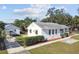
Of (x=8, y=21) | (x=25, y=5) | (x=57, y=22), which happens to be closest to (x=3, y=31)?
(x=8, y=21)

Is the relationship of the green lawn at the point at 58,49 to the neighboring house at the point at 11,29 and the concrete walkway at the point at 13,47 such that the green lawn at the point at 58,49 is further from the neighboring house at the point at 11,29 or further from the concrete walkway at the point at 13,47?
the neighboring house at the point at 11,29

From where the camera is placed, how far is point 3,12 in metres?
2.78

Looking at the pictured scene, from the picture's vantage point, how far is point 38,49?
282 cm

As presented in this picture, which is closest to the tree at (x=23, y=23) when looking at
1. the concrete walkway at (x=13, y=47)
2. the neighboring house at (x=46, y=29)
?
the neighboring house at (x=46, y=29)

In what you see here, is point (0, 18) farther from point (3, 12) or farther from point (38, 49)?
point (38, 49)

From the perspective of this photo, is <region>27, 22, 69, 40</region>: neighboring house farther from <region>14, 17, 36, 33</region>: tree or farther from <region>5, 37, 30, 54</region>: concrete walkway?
<region>5, 37, 30, 54</region>: concrete walkway

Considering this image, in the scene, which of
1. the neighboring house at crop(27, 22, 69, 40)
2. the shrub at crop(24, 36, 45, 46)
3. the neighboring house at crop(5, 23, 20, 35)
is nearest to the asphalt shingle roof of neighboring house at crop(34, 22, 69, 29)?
the neighboring house at crop(27, 22, 69, 40)

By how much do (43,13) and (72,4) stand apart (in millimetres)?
332

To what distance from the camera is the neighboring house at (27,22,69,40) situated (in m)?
2.83

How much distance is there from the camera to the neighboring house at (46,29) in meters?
2.83

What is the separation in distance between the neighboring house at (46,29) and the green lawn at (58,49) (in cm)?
12

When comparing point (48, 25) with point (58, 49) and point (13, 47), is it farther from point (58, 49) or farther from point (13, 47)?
point (13, 47)
